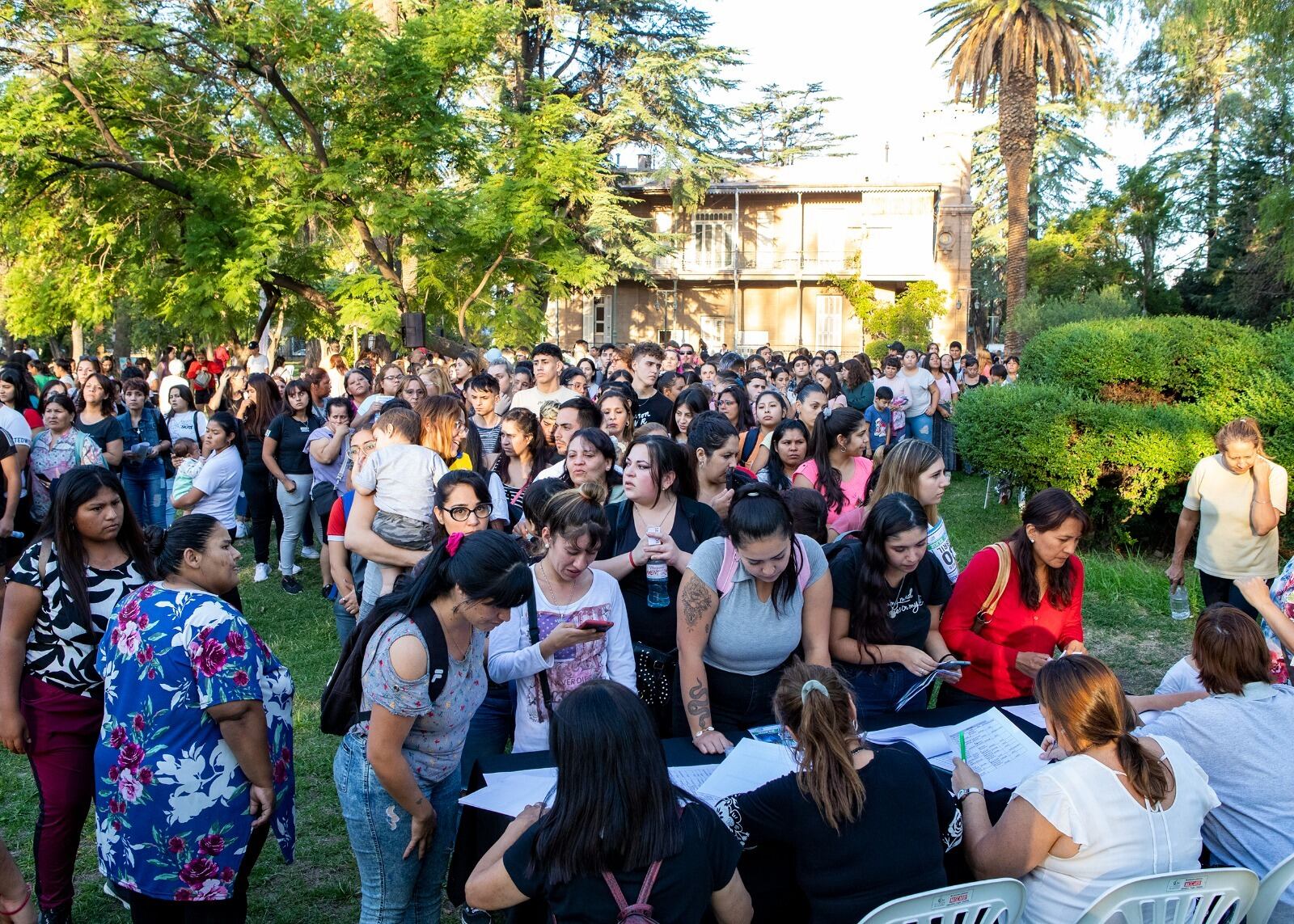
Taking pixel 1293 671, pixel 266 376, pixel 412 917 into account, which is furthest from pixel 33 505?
pixel 1293 671

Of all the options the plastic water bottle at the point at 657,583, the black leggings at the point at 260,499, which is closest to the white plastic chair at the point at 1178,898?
the plastic water bottle at the point at 657,583

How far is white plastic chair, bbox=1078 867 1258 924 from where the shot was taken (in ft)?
8.34

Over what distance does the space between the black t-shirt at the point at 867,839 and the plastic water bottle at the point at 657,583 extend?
1.52 m

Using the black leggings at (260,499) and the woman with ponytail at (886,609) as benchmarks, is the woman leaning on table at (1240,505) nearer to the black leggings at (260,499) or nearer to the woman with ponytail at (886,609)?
the woman with ponytail at (886,609)

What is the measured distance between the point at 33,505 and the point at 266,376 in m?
2.98

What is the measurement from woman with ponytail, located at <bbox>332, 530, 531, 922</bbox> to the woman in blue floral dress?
31 cm

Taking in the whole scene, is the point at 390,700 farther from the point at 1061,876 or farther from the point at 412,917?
the point at 1061,876

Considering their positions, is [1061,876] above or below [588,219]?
below

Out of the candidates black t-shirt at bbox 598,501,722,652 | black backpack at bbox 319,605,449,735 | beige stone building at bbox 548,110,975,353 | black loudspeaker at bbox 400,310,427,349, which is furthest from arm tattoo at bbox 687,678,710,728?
beige stone building at bbox 548,110,975,353

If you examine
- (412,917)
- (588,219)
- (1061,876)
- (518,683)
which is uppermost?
(588,219)

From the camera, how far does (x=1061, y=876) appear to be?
269cm

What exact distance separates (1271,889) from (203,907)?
3.17m

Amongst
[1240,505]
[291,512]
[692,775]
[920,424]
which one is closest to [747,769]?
[692,775]

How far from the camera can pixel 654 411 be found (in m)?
8.12
